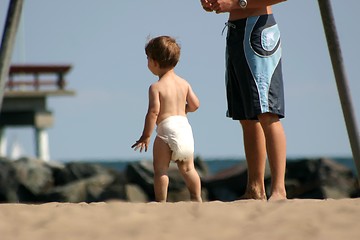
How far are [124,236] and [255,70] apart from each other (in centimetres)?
150

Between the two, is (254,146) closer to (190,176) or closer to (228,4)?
(190,176)

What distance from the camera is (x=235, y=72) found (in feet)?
20.8

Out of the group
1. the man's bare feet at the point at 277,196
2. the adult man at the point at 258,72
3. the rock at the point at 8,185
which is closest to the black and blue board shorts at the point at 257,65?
the adult man at the point at 258,72

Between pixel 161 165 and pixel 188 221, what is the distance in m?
0.88

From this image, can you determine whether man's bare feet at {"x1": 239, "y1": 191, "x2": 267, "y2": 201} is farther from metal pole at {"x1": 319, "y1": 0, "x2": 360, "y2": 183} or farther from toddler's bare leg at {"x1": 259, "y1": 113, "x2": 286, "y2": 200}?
metal pole at {"x1": 319, "y1": 0, "x2": 360, "y2": 183}

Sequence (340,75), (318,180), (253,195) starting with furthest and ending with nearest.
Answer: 1. (318,180)
2. (340,75)
3. (253,195)

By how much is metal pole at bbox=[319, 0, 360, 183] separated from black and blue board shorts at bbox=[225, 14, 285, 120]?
745 millimetres

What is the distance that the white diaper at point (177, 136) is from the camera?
6.39 meters

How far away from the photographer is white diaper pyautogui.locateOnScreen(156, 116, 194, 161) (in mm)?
6395

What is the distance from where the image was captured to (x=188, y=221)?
559 centimetres

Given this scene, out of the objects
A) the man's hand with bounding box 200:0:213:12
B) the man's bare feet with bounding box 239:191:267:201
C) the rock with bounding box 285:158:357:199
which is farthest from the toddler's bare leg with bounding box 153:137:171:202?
the rock with bounding box 285:158:357:199

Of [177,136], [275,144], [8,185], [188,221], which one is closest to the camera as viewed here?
[188,221]

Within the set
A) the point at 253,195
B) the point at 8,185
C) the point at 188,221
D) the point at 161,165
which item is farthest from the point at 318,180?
the point at 188,221

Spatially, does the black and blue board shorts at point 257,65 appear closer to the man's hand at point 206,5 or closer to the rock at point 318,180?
the man's hand at point 206,5
